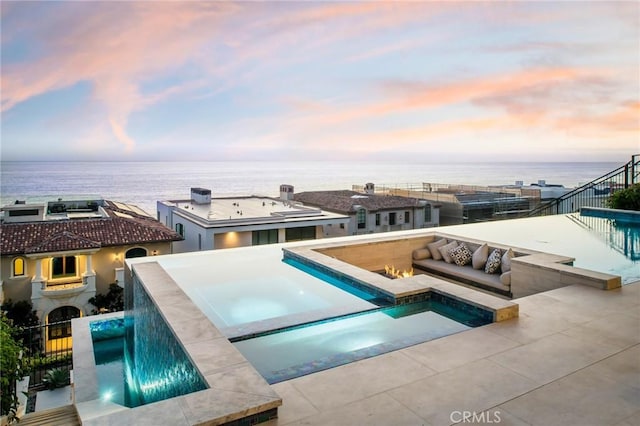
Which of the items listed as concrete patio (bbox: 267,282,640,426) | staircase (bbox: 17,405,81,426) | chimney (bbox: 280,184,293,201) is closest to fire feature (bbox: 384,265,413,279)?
concrete patio (bbox: 267,282,640,426)

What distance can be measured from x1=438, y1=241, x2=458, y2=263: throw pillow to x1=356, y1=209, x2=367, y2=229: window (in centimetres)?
2342

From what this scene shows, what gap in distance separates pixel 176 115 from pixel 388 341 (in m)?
69.4

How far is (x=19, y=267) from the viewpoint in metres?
20.8

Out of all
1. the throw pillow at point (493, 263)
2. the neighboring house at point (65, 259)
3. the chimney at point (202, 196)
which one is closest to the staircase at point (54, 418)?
the throw pillow at point (493, 263)

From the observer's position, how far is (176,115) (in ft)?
224

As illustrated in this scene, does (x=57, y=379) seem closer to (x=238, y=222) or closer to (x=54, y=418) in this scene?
(x=54, y=418)

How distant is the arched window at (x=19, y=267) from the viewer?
67.7 feet

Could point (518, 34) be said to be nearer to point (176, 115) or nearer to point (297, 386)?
point (297, 386)

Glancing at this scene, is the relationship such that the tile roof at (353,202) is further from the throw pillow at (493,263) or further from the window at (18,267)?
the throw pillow at (493,263)

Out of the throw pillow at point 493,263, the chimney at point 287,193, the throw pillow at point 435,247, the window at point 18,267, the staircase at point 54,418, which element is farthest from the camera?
the chimney at point 287,193

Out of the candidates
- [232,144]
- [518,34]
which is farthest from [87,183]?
[518,34]

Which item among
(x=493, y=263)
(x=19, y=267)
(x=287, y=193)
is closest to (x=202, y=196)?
(x=287, y=193)

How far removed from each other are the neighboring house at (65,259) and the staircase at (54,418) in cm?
1599

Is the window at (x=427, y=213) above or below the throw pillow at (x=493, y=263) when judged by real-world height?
below
